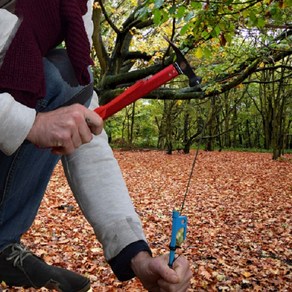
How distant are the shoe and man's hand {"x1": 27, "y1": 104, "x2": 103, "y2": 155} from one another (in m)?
0.65

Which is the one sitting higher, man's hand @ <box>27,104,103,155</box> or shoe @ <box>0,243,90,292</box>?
man's hand @ <box>27,104,103,155</box>

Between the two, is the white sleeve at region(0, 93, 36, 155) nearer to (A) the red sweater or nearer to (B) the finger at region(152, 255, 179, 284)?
(A) the red sweater

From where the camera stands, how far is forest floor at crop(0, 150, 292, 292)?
4.91 meters

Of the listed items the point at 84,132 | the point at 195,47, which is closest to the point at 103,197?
the point at 84,132

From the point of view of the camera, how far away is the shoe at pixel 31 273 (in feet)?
4.81

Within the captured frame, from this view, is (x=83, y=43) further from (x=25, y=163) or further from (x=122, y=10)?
(x=122, y=10)

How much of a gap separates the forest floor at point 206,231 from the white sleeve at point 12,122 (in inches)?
132

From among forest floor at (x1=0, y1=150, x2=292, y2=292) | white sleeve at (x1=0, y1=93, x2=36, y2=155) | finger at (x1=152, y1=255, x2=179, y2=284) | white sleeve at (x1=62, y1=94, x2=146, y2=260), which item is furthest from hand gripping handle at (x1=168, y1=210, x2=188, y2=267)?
forest floor at (x1=0, y1=150, x2=292, y2=292)

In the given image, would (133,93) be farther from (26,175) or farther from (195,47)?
(195,47)

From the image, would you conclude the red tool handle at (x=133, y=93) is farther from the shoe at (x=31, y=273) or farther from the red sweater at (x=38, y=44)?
the shoe at (x=31, y=273)

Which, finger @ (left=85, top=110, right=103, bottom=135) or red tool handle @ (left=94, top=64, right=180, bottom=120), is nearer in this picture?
finger @ (left=85, top=110, right=103, bottom=135)

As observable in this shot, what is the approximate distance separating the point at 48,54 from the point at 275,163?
61.9ft

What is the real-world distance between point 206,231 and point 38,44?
21.6ft

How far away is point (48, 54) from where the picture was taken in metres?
1.30
